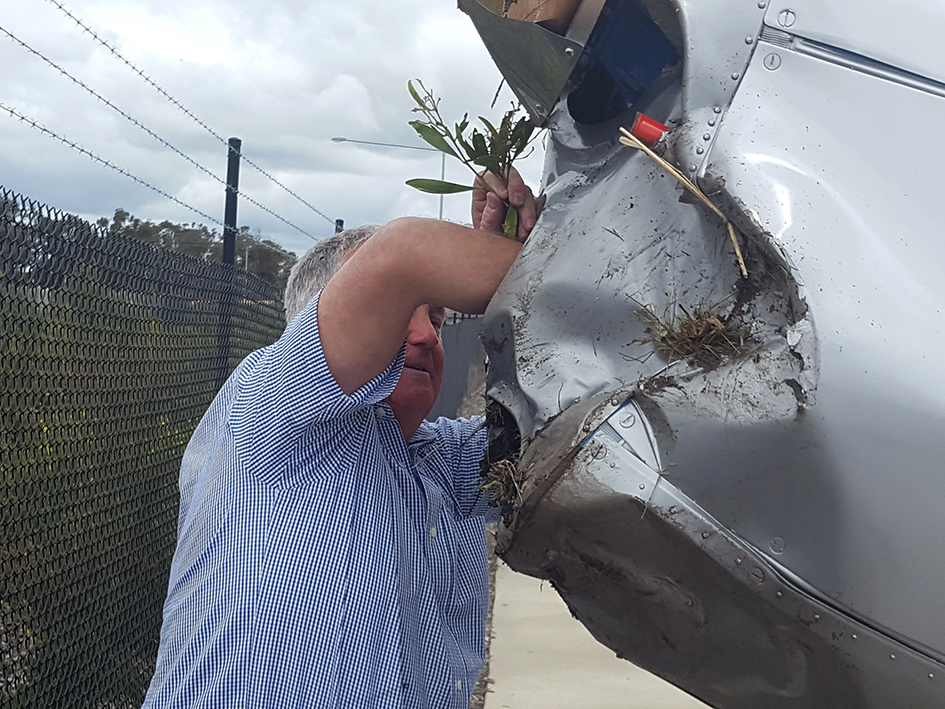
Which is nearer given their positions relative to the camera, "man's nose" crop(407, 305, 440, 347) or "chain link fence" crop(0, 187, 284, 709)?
"man's nose" crop(407, 305, 440, 347)

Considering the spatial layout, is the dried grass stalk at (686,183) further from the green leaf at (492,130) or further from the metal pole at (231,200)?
the metal pole at (231,200)

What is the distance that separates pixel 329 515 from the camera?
203cm

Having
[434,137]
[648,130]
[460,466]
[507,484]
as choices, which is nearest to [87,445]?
[460,466]

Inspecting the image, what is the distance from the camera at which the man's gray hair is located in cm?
249

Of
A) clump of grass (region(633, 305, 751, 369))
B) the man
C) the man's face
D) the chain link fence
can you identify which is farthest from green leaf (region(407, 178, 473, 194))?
the chain link fence

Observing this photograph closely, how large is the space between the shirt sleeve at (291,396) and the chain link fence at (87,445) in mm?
1237

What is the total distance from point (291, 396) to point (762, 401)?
0.96m

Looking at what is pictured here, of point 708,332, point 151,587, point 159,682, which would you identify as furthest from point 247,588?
point 151,587

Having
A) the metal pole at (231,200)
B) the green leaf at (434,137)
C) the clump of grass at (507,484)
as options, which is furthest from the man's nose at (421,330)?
→ the metal pole at (231,200)

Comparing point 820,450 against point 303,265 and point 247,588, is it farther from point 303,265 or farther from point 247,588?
point 303,265

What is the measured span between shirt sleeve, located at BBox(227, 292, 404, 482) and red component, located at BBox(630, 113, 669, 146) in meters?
0.69

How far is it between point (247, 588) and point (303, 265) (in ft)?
3.05

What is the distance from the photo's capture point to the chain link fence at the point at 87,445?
9.63ft

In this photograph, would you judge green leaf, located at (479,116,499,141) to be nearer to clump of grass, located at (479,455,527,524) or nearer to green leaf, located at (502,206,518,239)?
green leaf, located at (502,206,518,239)
